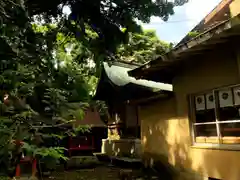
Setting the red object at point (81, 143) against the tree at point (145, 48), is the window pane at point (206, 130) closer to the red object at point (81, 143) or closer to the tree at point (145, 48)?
the red object at point (81, 143)

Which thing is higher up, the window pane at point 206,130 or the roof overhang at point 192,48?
the roof overhang at point 192,48

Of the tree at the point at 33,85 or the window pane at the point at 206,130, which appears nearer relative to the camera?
the tree at the point at 33,85

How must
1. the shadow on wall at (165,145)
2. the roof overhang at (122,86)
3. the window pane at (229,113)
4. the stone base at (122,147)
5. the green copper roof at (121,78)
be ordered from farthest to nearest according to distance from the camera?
1. the stone base at (122,147)
2. the green copper roof at (121,78)
3. the roof overhang at (122,86)
4. the shadow on wall at (165,145)
5. the window pane at (229,113)

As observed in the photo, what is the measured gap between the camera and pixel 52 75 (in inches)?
141

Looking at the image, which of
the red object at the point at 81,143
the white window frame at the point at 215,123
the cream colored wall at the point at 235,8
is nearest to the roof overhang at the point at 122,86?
the red object at the point at 81,143

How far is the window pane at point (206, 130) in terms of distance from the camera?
762 centimetres

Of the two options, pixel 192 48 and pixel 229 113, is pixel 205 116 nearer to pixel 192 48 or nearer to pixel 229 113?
pixel 229 113

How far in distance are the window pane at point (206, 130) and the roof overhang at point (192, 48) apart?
187 cm

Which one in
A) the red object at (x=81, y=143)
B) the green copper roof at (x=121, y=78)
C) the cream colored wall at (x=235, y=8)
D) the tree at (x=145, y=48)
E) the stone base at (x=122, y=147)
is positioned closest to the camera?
the cream colored wall at (x=235, y=8)

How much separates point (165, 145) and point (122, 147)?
5.38 meters

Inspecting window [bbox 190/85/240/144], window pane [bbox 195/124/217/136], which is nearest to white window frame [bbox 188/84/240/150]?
window [bbox 190/85/240/144]

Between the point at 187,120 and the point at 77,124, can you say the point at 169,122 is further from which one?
the point at 77,124

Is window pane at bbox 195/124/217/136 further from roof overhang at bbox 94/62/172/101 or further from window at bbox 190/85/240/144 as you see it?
roof overhang at bbox 94/62/172/101

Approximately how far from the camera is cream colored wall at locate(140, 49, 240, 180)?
6859mm
